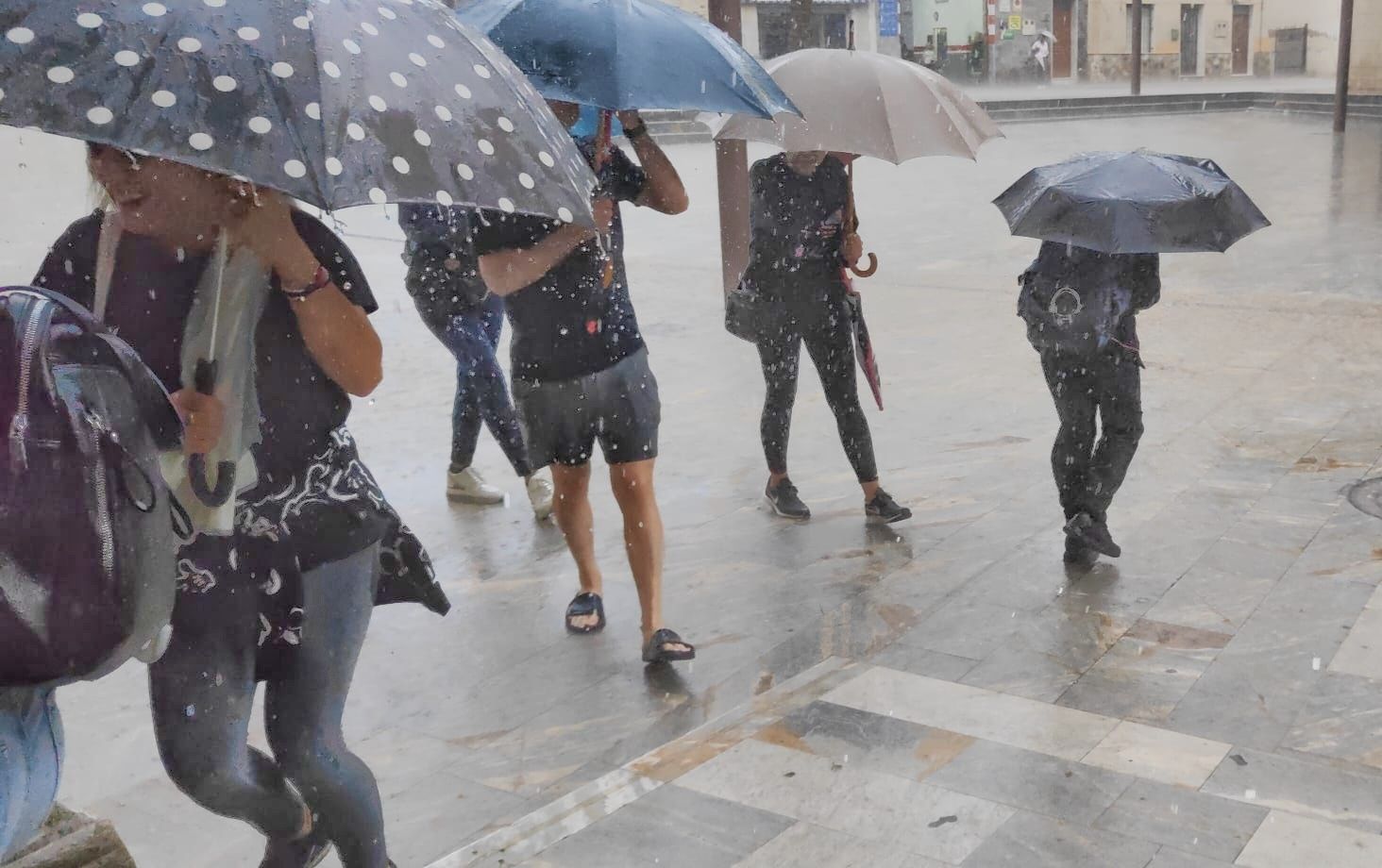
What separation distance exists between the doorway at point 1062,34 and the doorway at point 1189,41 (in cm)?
576

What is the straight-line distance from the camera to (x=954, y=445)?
23.1 feet

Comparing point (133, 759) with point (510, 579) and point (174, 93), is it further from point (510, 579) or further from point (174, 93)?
point (174, 93)

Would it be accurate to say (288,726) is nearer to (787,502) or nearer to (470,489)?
(787,502)

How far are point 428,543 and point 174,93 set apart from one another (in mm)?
4039

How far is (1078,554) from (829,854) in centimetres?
233

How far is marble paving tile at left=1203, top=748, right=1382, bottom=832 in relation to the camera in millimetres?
3410

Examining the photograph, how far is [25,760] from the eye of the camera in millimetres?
1980

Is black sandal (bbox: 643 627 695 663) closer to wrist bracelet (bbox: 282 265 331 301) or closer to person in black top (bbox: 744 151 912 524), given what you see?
person in black top (bbox: 744 151 912 524)

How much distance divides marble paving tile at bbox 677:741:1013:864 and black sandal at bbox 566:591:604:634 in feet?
3.75

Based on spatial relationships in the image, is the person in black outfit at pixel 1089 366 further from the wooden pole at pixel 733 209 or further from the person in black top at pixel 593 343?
the wooden pole at pixel 733 209

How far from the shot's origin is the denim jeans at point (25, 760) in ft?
6.38

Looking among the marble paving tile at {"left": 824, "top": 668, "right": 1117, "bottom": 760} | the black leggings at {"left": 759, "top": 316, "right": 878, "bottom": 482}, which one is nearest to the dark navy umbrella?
the black leggings at {"left": 759, "top": 316, "right": 878, "bottom": 482}

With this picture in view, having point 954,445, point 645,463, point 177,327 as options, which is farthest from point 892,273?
point 177,327

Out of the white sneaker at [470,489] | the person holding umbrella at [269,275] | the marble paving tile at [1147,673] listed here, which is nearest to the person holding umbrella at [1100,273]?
the marble paving tile at [1147,673]
